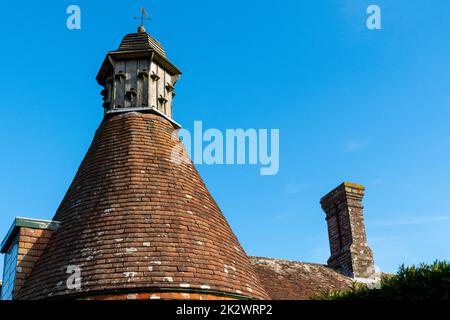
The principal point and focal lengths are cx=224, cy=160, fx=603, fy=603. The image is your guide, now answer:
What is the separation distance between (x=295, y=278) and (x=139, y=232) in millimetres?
6692

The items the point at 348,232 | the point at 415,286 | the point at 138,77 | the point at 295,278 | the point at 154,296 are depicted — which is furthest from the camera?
the point at 348,232

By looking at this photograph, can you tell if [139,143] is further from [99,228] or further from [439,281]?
[439,281]

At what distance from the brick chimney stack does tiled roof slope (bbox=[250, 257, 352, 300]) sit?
2.08 ft

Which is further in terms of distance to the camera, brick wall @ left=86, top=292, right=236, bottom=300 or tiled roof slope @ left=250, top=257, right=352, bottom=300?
tiled roof slope @ left=250, top=257, right=352, bottom=300

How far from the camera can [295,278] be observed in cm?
1638

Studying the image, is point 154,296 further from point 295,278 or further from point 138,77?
point 138,77

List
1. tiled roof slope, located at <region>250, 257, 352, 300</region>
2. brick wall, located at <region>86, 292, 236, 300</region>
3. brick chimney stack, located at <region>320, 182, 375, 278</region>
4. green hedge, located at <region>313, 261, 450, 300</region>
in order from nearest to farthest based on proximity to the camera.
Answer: brick wall, located at <region>86, 292, 236, 300</region>
green hedge, located at <region>313, 261, 450, 300</region>
tiled roof slope, located at <region>250, 257, 352, 300</region>
brick chimney stack, located at <region>320, 182, 375, 278</region>

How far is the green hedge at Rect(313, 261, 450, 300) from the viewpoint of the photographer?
11.2 m
